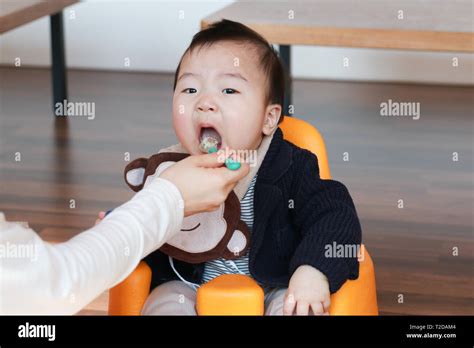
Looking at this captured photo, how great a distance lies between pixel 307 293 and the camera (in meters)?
1.29

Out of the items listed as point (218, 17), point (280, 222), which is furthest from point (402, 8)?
point (280, 222)

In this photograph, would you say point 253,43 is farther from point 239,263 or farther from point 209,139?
point 239,263

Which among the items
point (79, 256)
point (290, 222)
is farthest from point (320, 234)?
point (79, 256)

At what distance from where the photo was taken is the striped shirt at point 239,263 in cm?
145

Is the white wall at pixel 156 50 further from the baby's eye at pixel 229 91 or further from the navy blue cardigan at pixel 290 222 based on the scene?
the baby's eye at pixel 229 91

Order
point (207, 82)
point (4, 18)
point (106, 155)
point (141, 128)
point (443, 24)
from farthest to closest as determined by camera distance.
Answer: point (141, 128)
point (106, 155)
point (4, 18)
point (443, 24)
point (207, 82)

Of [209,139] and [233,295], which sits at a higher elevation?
[209,139]

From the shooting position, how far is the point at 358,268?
1407mm

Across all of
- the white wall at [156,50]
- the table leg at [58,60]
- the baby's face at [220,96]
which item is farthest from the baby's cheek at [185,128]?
the white wall at [156,50]

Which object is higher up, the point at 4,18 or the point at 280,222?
the point at 4,18

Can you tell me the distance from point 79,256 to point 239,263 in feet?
1.82

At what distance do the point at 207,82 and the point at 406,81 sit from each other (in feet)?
9.13

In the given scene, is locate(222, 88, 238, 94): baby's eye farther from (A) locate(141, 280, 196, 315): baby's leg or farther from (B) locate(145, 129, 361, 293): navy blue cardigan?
(A) locate(141, 280, 196, 315): baby's leg

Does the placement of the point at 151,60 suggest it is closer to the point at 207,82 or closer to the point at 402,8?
the point at 402,8
